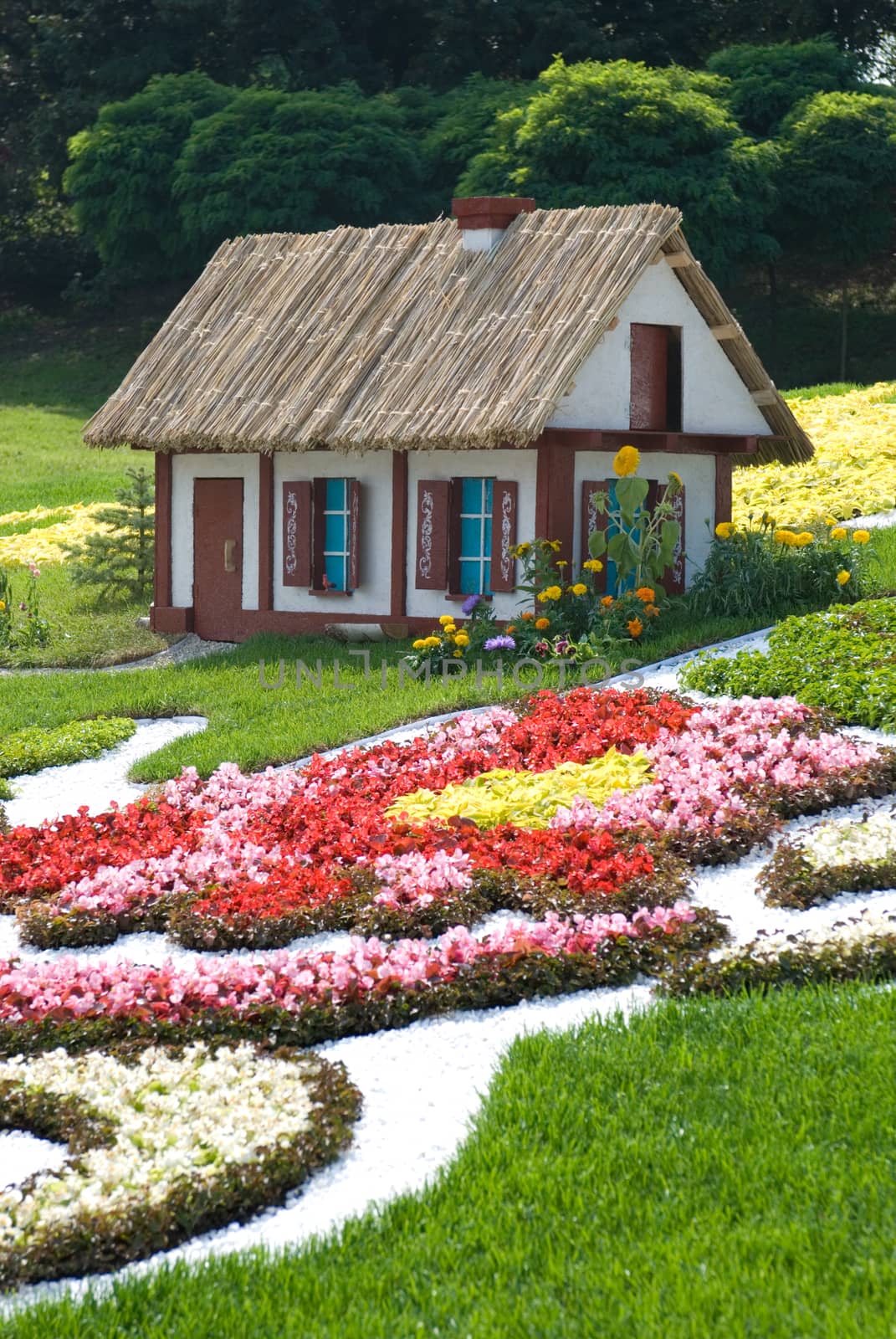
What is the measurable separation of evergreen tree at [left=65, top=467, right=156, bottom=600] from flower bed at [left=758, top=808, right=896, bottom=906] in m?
14.6

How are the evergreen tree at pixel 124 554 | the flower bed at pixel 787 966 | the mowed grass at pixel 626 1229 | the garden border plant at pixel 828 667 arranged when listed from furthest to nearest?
the evergreen tree at pixel 124 554 → the garden border plant at pixel 828 667 → the flower bed at pixel 787 966 → the mowed grass at pixel 626 1229

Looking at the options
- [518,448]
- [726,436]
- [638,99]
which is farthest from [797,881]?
[638,99]

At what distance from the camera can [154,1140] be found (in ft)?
19.6

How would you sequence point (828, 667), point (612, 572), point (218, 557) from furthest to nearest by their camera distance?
point (218, 557) → point (612, 572) → point (828, 667)

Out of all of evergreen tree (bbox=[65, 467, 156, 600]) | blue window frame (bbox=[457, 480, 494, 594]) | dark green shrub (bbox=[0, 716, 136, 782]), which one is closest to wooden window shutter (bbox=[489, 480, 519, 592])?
blue window frame (bbox=[457, 480, 494, 594])

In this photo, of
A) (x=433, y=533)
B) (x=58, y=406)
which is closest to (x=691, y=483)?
(x=433, y=533)

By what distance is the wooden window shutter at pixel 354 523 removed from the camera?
18141 mm

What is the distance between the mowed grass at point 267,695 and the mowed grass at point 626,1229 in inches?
286

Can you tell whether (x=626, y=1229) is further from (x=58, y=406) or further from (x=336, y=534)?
(x=58, y=406)

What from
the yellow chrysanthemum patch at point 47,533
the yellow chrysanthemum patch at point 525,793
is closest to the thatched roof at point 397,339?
the yellow chrysanthemum patch at point 47,533

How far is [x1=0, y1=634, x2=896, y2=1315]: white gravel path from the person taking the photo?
546 centimetres

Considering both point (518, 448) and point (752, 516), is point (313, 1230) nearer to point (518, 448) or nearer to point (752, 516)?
point (518, 448)

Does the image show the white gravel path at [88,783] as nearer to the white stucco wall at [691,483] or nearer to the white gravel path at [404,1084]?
the white gravel path at [404,1084]

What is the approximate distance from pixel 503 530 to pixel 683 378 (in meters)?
2.77
